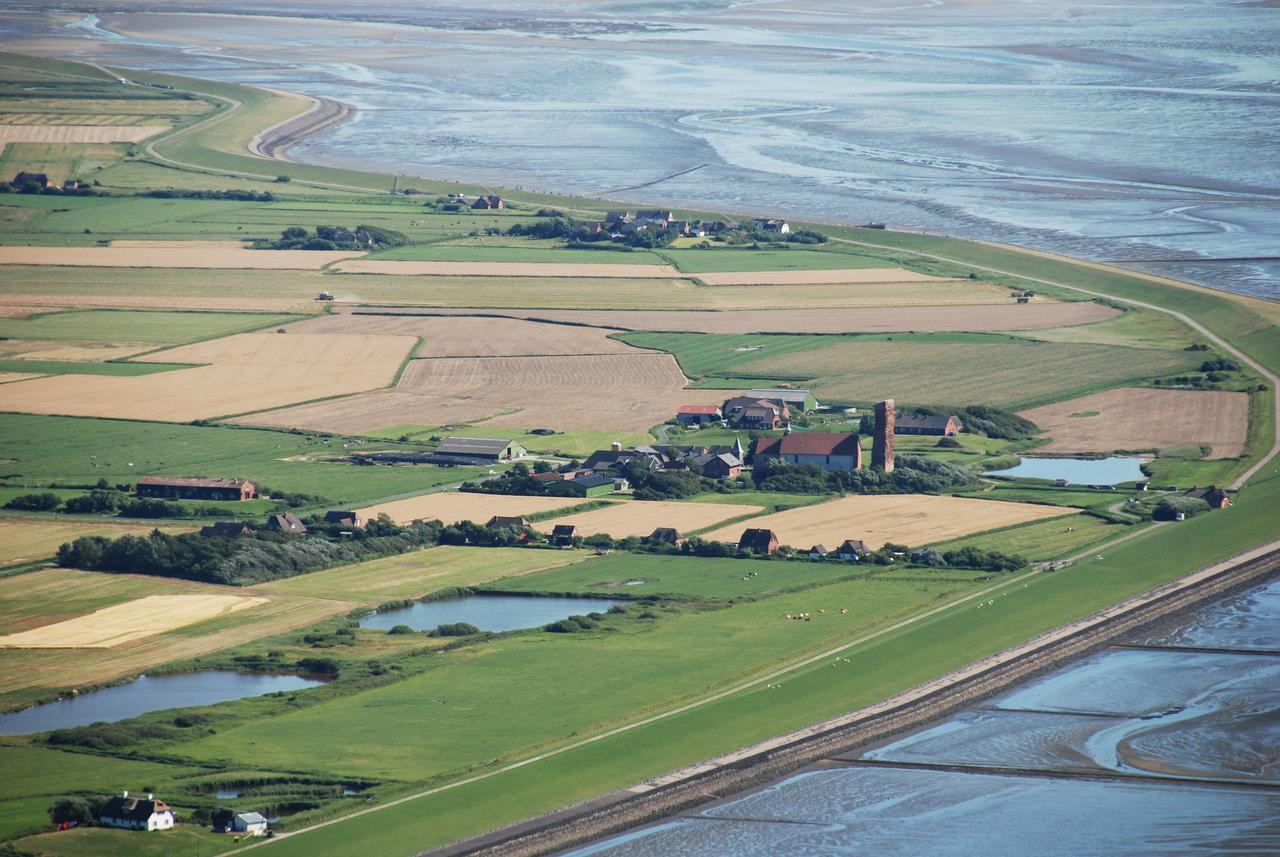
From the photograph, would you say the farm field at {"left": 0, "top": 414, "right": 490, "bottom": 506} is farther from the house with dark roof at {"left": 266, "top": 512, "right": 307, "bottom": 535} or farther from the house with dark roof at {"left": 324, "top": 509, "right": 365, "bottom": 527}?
the house with dark roof at {"left": 266, "top": 512, "right": 307, "bottom": 535}

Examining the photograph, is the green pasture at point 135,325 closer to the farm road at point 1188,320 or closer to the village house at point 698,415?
the village house at point 698,415

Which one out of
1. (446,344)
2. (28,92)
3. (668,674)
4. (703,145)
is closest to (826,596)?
(668,674)

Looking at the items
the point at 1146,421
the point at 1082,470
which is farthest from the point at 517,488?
the point at 1146,421

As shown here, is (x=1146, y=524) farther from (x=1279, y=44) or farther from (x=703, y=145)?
(x=1279, y=44)

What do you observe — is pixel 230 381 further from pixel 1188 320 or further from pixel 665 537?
pixel 1188 320

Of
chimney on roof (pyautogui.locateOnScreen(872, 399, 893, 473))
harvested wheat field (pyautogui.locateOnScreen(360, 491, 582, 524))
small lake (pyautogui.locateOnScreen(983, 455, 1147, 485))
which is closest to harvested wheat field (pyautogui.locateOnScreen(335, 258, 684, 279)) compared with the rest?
chimney on roof (pyautogui.locateOnScreen(872, 399, 893, 473))

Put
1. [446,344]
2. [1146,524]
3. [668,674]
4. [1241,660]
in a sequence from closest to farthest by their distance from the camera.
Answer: [668,674], [1241,660], [1146,524], [446,344]
